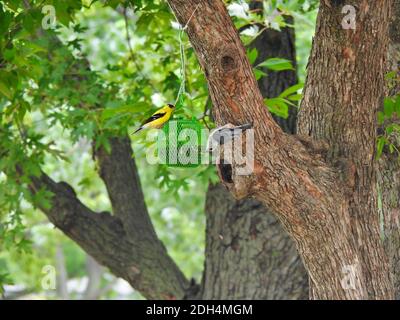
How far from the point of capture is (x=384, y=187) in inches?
169

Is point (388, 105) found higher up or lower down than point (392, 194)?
higher up

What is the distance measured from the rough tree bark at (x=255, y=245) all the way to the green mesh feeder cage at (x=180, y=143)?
1.88m

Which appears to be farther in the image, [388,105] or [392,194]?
[392,194]

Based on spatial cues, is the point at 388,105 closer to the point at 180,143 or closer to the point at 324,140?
the point at 324,140

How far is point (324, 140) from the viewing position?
369 centimetres

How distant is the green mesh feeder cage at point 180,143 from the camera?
3.70 meters

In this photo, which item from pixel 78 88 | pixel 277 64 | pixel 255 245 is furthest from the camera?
pixel 78 88

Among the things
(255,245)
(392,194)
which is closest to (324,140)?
(392,194)

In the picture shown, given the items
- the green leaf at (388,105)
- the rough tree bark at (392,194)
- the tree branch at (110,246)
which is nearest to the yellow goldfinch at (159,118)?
the green leaf at (388,105)

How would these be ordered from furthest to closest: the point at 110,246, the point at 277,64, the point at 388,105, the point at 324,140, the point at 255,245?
the point at 110,246, the point at 255,245, the point at 277,64, the point at 388,105, the point at 324,140

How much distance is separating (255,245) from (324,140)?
211 cm

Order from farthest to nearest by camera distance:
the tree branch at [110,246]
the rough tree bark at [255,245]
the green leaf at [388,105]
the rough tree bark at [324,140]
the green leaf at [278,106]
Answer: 1. the tree branch at [110,246]
2. the rough tree bark at [255,245]
3. the green leaf at [278,106]
4. the green leaf at [388,105]
5. the rough tree bark at [324,140]

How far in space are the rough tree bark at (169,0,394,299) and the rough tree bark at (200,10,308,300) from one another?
6.21 feet

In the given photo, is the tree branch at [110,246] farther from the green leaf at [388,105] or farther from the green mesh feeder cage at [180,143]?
the green leaf at [388,105]
